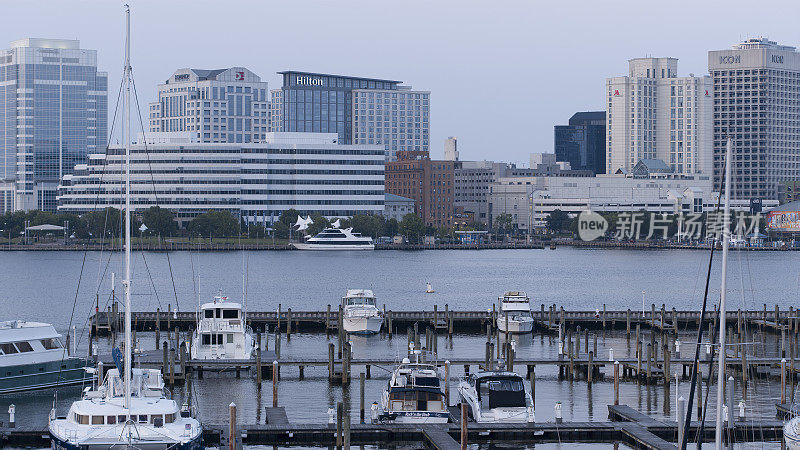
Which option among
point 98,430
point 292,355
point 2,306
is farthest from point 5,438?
point 2,306

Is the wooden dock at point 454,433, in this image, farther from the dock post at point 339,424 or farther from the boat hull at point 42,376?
the boat hull at point 42,376

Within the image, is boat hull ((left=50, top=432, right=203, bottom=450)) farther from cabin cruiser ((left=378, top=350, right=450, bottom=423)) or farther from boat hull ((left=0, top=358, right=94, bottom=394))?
boat hull ((left=0, top=358, right=94, bottom=394))

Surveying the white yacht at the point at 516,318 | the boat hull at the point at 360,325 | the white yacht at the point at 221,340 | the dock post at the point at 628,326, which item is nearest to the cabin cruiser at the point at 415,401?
the white yacht at the point at 221,340

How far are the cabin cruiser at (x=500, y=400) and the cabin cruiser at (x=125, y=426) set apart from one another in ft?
43.0

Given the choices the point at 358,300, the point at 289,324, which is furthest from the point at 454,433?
the point at 358,300

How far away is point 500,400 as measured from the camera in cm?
5266

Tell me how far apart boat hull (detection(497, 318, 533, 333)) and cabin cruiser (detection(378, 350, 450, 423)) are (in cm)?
3726

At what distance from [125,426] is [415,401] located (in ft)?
43.2

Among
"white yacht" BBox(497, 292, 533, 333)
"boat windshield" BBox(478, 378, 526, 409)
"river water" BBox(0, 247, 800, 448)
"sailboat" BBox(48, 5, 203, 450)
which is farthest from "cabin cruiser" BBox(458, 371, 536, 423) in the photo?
"white yacht" BBox(497, 292, 533, 333)

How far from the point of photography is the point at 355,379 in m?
67.9

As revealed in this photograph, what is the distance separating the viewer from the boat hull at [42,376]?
61.3 m

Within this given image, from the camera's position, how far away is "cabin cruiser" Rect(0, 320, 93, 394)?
6144cm

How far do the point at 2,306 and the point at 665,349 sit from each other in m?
77.1

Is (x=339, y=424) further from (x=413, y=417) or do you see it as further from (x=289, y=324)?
(x=289, y=324)
